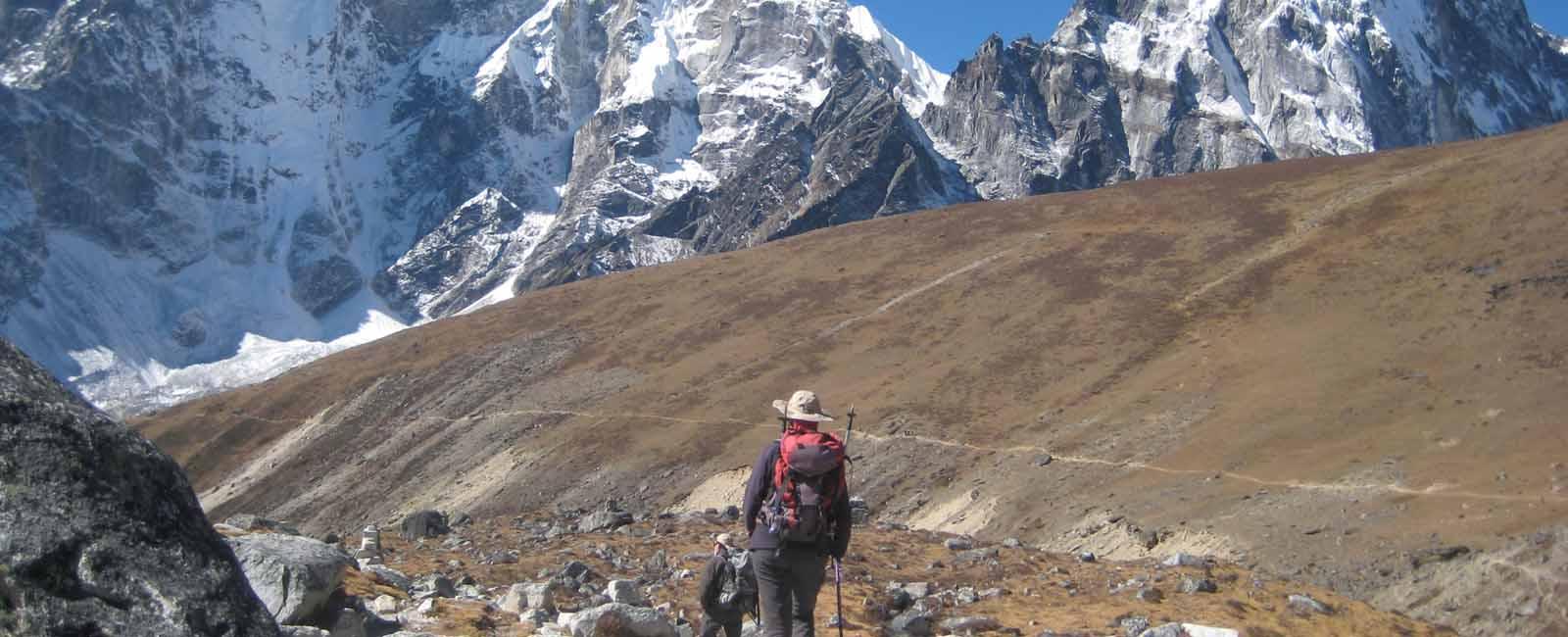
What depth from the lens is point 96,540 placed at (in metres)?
6.13

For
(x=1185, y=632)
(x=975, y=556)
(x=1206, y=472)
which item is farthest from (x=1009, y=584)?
(x=1206, y=472)

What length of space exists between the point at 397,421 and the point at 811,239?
88.9 ft

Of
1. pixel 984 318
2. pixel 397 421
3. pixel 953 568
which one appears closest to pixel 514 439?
pixel 397 421

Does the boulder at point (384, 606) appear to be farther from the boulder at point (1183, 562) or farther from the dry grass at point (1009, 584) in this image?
the boulder at point (1183, 562)

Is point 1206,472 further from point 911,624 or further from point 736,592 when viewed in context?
point 736,592

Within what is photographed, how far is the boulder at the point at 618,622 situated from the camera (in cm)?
1244

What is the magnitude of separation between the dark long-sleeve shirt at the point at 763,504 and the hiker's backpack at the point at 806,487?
91 mm

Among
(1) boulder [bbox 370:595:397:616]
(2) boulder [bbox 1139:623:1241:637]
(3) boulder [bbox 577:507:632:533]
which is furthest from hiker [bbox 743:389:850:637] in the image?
(3) boulder [bbox 577:507:632:533]

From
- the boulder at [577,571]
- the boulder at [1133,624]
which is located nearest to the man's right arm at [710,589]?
the boulder at [577,571]

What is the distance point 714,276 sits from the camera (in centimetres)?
7656

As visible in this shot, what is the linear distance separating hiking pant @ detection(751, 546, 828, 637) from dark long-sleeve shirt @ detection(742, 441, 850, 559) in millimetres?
109

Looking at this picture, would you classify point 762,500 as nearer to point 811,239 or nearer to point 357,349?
point 811,239

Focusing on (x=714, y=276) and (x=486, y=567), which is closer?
(x=486, y=567)

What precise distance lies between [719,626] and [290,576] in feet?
12.9
